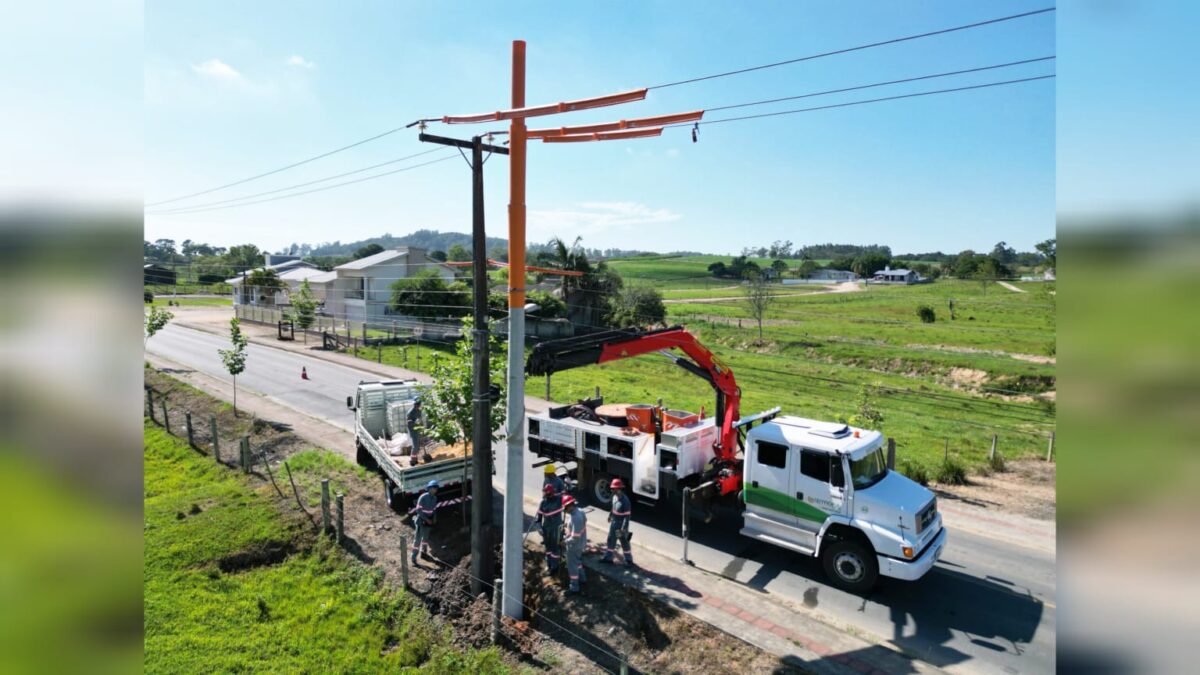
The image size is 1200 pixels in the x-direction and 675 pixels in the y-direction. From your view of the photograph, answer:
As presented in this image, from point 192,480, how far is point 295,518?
5.22 meters

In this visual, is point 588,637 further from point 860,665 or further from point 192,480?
point 192,480

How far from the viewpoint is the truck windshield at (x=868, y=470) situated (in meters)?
11.1

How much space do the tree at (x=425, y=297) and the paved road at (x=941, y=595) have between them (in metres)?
31.4

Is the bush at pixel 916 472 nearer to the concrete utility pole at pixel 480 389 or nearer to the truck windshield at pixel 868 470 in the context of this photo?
the truck windshield at pixel 868 470

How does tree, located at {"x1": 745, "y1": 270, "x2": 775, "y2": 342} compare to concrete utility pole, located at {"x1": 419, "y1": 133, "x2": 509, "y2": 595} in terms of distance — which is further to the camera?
tree, located at {"x1": 745, "y1": 270, "x2": 775, "y2": 342}

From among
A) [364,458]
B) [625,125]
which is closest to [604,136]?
[625,125]

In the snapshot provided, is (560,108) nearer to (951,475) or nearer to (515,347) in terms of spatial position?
(515,347)

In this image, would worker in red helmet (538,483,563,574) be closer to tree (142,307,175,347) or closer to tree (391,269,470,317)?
tree (142,307,175,347)

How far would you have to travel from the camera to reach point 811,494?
1141 centimetres

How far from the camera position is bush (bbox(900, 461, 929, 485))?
16.6 meters

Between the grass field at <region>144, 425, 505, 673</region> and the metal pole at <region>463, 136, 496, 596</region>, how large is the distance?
4.14 ft

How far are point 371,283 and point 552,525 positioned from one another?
42371mm

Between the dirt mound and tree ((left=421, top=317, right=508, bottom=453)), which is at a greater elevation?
tree ((left=421, top=317, right=508, bottom=453))

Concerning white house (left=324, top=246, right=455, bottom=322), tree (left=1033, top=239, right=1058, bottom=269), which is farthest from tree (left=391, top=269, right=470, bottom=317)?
tree (left=1033, top=239, right=1058, bottom=269)
